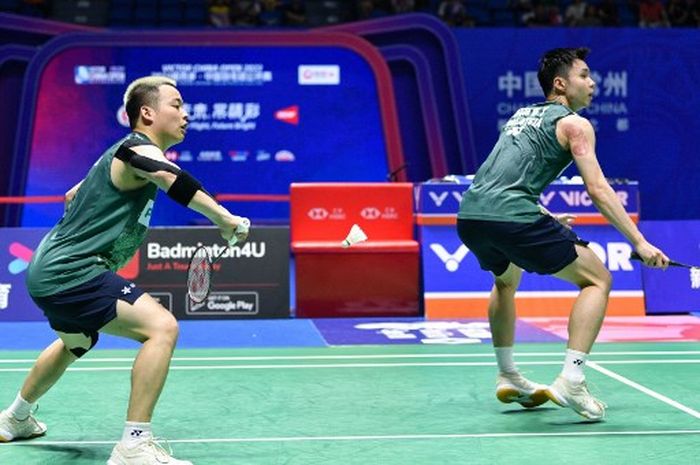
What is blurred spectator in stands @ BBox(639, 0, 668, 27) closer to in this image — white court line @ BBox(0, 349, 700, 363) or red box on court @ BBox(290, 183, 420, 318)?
red box on court @ BBox(290, 183, 420, 318)

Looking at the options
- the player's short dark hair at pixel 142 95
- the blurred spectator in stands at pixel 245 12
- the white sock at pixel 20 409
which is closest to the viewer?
the player's short dark hair at pixel 142 95

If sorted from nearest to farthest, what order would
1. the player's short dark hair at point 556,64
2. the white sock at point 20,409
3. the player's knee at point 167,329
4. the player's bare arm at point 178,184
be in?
1. the player's bare arm at point 178,184
2. the player's knee at point 167,329
3. the white sock at point 20,409
4. the player's short dark hair at point 556,64

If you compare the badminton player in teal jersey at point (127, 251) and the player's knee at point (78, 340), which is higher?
the badminton player in teal jersey at point (127, 251)

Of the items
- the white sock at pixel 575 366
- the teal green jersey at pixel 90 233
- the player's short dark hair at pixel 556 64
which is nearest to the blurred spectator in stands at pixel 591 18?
the player's short dark hair at pixel 556 64

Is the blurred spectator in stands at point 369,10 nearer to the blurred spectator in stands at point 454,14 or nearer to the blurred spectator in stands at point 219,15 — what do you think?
the blurred spectator in stands at point 454,14

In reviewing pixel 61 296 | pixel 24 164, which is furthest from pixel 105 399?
pixel 24 164

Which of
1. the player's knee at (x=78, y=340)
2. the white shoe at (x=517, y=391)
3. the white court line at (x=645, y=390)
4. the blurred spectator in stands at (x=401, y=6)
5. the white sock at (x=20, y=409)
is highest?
the blurred spectator in stands at (x=401, y=6)

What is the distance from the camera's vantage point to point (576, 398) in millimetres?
4371

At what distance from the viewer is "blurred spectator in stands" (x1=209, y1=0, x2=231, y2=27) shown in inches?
594

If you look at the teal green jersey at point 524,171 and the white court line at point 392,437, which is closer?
the white court line at point 392,437

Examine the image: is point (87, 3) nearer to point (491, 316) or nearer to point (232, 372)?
point (232, 372)

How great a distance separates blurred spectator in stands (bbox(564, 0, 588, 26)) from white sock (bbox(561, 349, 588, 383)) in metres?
12.1

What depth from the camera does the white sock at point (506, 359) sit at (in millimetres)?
4812

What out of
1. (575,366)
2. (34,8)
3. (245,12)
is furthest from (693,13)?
(575,366)
